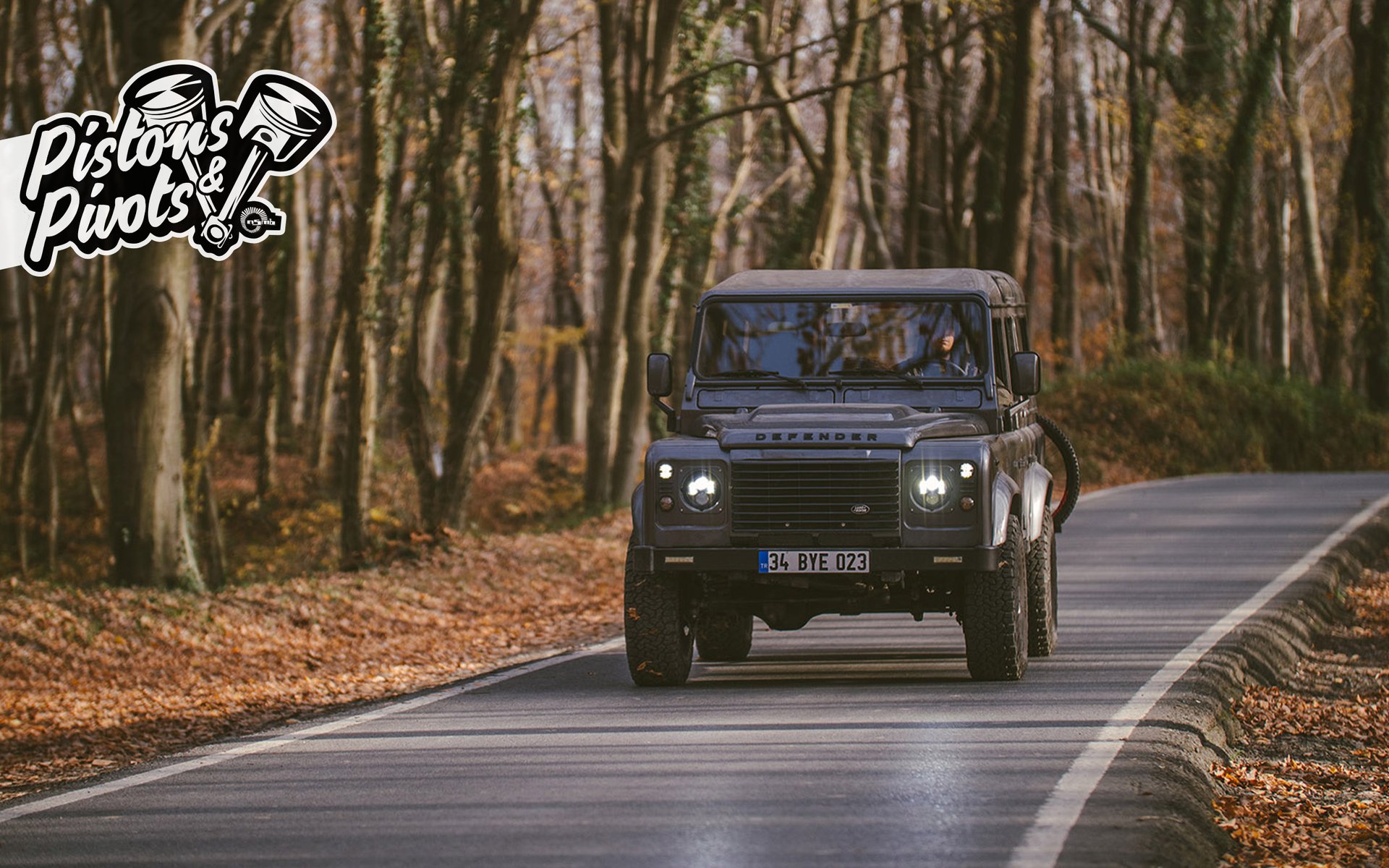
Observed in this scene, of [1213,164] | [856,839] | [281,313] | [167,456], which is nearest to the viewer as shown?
[856,839]

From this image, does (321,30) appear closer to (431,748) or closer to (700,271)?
(700,271)

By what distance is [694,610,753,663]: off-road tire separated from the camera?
1239 cm

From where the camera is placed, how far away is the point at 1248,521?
75.2 ft

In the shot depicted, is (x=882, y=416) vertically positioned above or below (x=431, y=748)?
above

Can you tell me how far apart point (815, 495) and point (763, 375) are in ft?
4.48

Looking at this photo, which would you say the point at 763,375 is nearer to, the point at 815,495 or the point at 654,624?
the point at 815,495

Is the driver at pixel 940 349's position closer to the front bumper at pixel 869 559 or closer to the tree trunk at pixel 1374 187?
the front bumper at pixel 869 559

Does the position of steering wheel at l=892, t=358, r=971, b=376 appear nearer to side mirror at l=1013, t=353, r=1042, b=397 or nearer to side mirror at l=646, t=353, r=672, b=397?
side mirror at l=1013, t=353, r=1042, b=397

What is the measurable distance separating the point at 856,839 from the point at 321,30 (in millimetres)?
35897

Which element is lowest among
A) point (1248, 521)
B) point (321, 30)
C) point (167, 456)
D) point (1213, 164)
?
point (1248, 521)

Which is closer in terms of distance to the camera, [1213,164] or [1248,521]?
[1248,521]

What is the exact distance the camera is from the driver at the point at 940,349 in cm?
1163

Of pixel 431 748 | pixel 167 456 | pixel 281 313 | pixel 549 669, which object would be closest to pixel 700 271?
pixel 281 313

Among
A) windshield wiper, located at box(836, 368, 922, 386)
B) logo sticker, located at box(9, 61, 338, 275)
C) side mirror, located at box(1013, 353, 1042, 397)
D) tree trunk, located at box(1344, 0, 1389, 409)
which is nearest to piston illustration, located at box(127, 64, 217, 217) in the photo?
logo sticker, located at box(9, 61, 338, 275)
